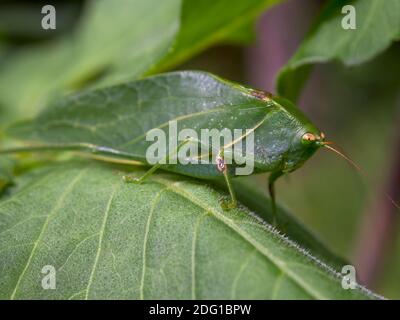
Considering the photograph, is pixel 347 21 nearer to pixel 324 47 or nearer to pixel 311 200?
pixel 324 47

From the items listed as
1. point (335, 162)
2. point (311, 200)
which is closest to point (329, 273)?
point (311, 200)

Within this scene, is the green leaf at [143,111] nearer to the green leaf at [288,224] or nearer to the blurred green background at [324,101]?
the green leaf at [288,224]

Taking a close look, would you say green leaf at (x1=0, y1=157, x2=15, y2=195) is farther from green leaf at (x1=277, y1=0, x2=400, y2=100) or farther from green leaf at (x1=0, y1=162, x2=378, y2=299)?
green leaf at (x1=277, y1=0, x2=400, y2=100)

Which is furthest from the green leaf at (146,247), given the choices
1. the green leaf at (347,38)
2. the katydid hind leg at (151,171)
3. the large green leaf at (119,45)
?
the large green leaf at (119,45)

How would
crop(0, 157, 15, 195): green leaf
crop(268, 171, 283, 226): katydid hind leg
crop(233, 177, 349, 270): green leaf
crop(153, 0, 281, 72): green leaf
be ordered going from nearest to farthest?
crop(268, 171, 283, 226): katydid hind leg
crop(233, 177, 349, 270): green leaf
crop(0, 157, 15, 195): green leaf
crop(153, 0, 281, 72): green leaf

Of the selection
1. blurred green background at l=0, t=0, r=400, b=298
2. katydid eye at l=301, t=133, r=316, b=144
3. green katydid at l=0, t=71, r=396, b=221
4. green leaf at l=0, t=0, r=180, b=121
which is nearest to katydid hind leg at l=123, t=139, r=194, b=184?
green katydid at l=0, t=71, r=396, b=221

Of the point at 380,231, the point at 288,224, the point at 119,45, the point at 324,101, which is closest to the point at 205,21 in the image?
the point at 288,224
